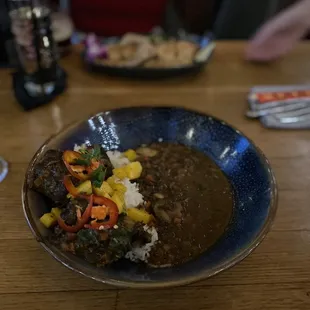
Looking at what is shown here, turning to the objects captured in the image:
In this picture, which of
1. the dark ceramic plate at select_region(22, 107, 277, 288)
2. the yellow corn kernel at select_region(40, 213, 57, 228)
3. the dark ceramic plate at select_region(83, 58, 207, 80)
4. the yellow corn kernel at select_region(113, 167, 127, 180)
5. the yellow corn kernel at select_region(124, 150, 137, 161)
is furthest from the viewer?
the dark ceramic plate at select_region(83, 58, 207, 80)

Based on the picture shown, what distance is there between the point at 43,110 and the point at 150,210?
0.69 m

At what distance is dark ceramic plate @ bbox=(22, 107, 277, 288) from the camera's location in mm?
841

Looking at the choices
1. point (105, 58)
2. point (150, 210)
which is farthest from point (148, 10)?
point (150, 210)

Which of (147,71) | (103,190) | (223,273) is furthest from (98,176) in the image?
(147,71)

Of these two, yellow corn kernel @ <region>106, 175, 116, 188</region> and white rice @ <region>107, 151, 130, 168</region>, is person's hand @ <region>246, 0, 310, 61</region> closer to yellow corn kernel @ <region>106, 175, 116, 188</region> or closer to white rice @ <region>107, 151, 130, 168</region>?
white rice @ <region>107, 151, 130, 168</region>

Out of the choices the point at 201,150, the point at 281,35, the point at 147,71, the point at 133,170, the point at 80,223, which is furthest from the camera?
the point at 281,35

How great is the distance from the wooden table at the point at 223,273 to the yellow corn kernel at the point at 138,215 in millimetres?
156

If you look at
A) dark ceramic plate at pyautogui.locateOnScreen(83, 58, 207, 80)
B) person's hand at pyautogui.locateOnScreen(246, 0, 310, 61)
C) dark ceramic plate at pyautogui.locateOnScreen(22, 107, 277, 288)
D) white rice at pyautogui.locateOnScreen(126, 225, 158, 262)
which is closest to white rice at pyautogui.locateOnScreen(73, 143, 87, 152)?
dark ceramic plate at pyautogui.locateOnScreen(22, 107, 277, 288)

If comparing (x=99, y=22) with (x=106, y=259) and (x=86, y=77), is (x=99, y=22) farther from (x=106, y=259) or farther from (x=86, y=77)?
(x=106, y=259)

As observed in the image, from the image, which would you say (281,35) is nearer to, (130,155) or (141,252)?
(130,155)

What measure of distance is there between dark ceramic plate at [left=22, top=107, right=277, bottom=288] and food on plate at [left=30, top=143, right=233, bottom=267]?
3 cm

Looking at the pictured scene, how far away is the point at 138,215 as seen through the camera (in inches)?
39.4

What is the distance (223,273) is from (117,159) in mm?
395

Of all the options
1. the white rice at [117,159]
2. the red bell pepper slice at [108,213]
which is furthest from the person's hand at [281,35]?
the red bell pepper slice at [108,213]
